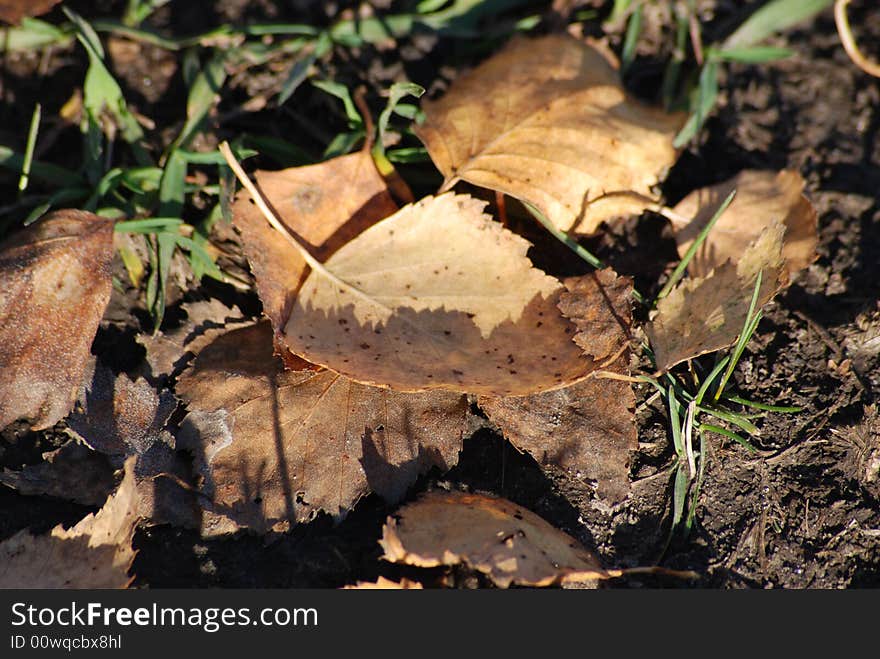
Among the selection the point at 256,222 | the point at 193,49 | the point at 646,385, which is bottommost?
the point at 646,385

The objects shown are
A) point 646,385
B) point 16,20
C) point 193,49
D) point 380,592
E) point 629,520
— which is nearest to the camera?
point 380,592

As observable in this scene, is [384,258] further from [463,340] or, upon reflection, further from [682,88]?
[682,88]

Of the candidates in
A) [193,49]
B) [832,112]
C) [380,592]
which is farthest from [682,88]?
[380,592]

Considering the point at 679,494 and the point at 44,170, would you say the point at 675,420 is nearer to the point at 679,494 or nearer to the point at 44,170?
the point at 679,494

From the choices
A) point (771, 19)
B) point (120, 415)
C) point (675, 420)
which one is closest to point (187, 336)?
point (120, 415)

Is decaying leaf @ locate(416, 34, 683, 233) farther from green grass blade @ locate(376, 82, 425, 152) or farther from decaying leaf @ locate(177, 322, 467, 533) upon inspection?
decaying leaf @ locate(177, 322, 467, 533)

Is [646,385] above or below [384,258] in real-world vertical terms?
below

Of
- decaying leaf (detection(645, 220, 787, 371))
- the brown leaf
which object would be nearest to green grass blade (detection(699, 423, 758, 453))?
decaying leaf (detection(645, 220, 787, 371))

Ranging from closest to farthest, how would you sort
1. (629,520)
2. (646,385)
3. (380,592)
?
(380,592) → (629,520) → (646,385)
